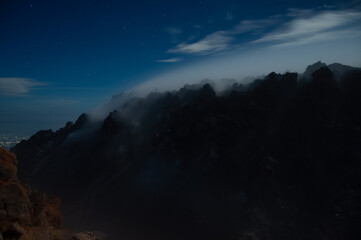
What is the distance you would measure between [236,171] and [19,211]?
5357 cm

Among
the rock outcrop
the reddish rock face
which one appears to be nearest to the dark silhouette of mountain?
the rock outcrop

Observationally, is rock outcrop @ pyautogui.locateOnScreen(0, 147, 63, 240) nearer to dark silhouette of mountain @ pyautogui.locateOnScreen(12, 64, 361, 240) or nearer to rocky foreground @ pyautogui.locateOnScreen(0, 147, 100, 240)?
rocky foreground @ pyautogui.locateOnScreen(0, 147, 100, 240)

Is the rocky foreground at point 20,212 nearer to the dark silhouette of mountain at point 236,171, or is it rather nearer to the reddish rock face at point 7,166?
the reddish rock face at point 7,166

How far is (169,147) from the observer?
70.6 m

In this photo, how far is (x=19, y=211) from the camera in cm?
1689

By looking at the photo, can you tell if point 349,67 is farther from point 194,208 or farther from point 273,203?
point 194,208

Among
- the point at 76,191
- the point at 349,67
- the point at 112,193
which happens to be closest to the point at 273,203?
the point at 112,193

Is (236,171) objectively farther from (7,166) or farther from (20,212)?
(20,212)

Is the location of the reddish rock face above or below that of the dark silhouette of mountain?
above

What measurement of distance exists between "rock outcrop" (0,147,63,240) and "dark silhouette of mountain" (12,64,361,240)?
41.8 m

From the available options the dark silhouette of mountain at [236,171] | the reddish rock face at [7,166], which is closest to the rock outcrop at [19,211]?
the reddish rock face at [7,166]

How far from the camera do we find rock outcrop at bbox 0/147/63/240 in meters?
14.8

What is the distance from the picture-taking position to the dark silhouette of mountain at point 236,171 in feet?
179

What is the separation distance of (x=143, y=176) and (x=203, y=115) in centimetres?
2739
